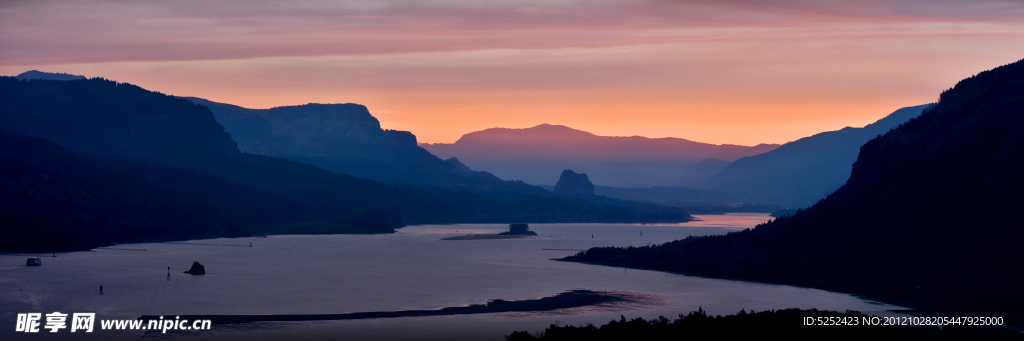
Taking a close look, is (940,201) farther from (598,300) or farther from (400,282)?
(400,282)

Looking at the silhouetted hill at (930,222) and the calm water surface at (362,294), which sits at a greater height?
the silhouetted hill at (930,222)

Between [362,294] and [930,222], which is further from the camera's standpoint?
[930,222]

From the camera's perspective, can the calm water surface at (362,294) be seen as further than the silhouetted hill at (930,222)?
No

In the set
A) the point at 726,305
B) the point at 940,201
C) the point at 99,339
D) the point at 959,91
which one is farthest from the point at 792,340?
the point at 959,91

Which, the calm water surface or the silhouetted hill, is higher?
the silhouetted hill

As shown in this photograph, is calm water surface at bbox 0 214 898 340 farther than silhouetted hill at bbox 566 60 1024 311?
No

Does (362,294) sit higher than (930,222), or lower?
lower

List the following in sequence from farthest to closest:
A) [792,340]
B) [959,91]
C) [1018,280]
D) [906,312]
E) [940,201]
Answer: [959,91]
[940,201]
[1018,280]
[906,312]
[792,340]

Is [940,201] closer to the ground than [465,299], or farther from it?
farther from it
